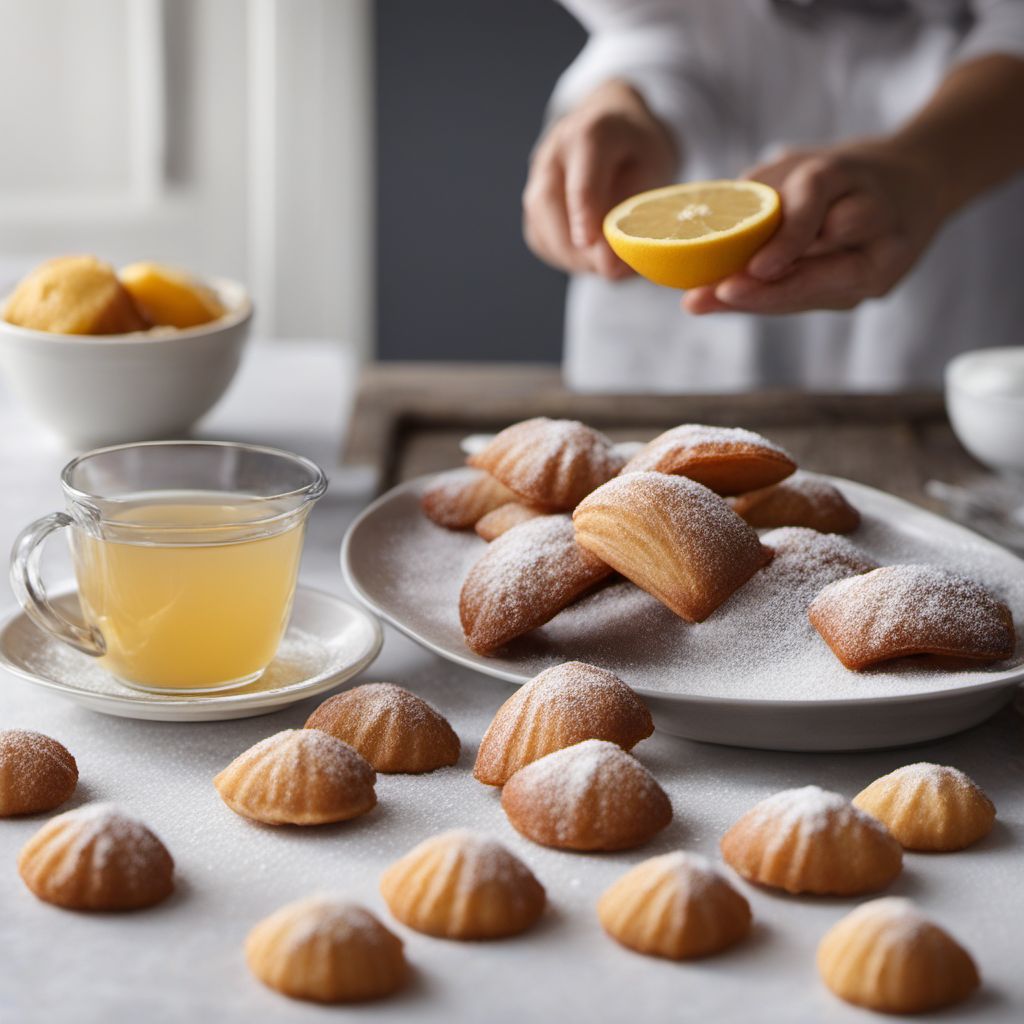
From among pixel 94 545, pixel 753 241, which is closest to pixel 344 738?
pixel 94 545

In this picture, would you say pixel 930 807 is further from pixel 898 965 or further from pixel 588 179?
pixel 588 179

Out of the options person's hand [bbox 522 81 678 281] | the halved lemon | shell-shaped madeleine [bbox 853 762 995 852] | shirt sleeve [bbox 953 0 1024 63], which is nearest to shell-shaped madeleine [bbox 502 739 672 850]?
shell-shaped madeleine [bbox 853 762 995 852]

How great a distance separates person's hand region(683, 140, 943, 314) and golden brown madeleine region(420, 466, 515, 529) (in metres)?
0.27

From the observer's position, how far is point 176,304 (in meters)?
1.32

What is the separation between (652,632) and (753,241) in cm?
39

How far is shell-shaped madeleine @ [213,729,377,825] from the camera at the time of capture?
2.40 ft

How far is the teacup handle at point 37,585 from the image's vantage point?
2.85 feet

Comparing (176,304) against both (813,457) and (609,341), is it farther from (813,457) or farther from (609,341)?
(609,341)

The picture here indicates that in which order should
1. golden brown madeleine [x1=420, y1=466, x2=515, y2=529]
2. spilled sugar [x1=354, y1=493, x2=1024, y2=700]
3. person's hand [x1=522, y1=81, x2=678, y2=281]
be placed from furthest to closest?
1. person's hand [x1=522, y1=81, x2=678, y2=281]
2. golden brown madeleine [x1=420, y1=466, x2=515, y2=529]
3. spilled sugar [x1=354, y1=493, x2=1024, y2=700]

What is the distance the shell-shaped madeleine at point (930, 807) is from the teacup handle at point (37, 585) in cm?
47

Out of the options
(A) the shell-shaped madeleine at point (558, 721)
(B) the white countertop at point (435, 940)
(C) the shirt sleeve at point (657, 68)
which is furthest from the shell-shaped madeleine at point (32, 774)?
(C) the shirt sleeve at point (657, 68)

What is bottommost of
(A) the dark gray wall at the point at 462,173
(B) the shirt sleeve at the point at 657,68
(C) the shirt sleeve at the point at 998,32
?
(A) the dark gray wall at the point at 462,173

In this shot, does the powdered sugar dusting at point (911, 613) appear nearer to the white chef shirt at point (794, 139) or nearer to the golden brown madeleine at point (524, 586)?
the golden brown madeleine at point (524, 586)

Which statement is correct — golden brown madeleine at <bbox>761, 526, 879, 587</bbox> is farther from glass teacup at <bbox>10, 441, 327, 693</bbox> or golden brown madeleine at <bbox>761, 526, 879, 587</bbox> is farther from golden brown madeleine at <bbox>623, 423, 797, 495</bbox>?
glass teacup at <bbox>10, 441, 327, 693</bbox>
